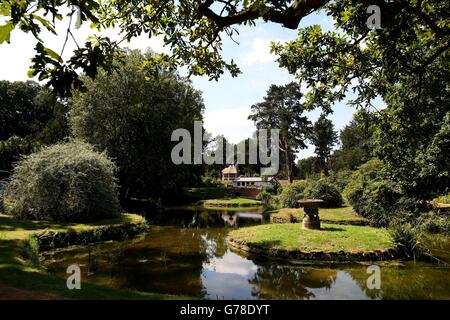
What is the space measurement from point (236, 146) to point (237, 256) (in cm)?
9223

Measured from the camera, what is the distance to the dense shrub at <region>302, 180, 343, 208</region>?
2900 cm

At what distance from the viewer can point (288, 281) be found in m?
11.6

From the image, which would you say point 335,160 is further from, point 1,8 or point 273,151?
point 1,8

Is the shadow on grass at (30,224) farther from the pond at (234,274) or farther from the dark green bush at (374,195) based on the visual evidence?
the dark green bush at (374,195)

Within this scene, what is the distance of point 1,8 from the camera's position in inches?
154

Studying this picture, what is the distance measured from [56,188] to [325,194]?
20.0 metres

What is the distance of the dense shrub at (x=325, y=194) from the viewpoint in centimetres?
2900

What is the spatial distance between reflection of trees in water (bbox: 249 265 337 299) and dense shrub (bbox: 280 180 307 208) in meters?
18.4

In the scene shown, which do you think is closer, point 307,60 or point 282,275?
point 307,60

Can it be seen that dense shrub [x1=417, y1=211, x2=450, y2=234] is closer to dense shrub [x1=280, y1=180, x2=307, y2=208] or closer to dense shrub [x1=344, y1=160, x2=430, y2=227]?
dense shrub [x1=344, y1=160, x2=430, y2=227]

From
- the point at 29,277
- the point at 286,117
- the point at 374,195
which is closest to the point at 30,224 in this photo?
the point at 29,277

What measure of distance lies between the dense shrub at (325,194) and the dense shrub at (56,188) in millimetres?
16616

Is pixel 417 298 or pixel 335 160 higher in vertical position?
pixel 335 160
